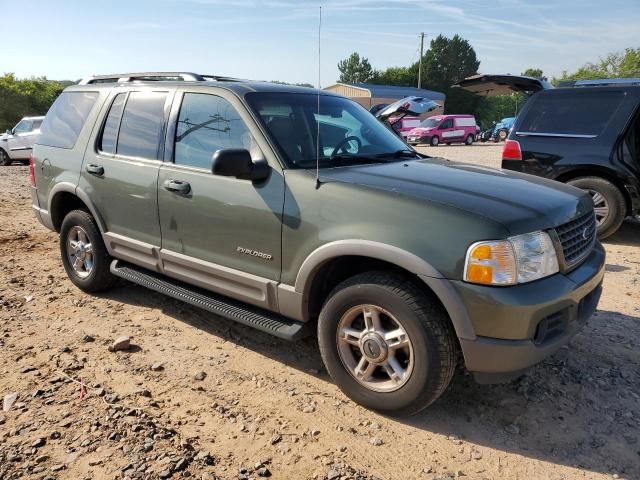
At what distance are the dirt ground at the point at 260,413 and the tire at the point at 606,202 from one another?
2.42m

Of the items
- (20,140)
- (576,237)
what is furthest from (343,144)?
(20,140)

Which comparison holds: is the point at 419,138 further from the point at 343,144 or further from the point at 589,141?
the point at 343,144

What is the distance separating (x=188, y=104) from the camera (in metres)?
3.75

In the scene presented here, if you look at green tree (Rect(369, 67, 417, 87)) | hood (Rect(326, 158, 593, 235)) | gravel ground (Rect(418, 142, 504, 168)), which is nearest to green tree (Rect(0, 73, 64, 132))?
gravel ground (Rect(418, 142, 504, 168))

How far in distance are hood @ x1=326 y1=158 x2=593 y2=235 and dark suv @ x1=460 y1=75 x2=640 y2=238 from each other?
3.50 m

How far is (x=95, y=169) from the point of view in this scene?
4.32 metres

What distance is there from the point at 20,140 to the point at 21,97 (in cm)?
1266

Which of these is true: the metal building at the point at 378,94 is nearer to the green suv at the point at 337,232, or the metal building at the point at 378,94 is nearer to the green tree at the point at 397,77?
the green tree at the point at 397,77

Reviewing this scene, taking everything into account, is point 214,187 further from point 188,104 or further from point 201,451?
point 201,451

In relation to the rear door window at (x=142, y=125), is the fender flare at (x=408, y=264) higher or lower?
lower

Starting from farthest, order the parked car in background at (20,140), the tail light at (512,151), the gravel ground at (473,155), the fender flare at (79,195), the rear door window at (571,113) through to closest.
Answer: the gravel ground at (473,155), the parked car in background at (20,140), the tail light at (512,151), the rear door window at (571,113), the fender flare at (79,195)

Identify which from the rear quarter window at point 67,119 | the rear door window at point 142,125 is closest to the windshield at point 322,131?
the rear door window at point 142,125

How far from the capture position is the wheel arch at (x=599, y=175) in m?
6.32

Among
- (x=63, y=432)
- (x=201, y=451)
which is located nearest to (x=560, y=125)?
(x=201, y=451)
